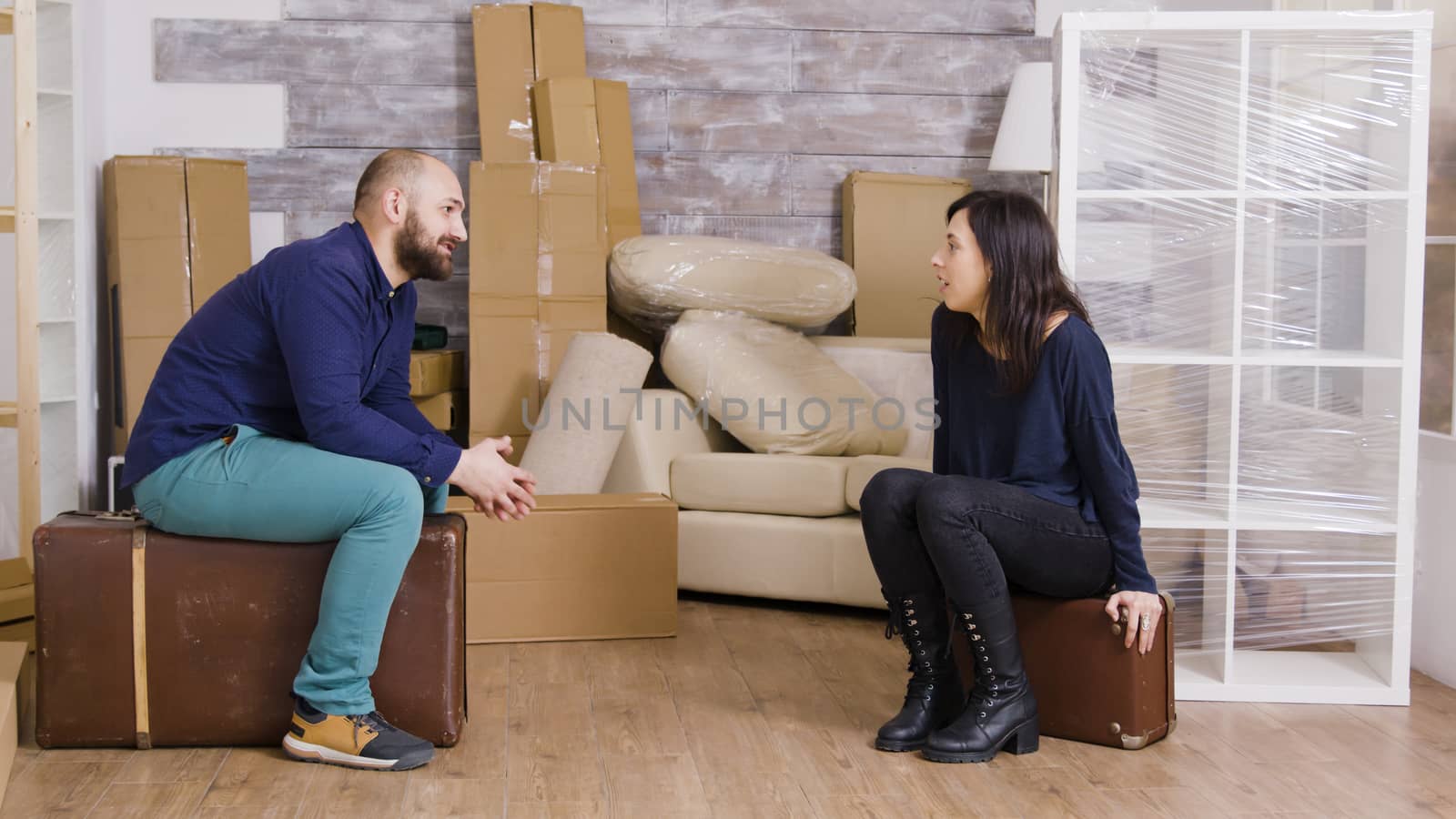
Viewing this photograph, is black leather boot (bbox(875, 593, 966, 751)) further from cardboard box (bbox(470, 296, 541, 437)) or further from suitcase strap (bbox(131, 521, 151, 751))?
cardboard box (bbox(470, 296, 541, 437))

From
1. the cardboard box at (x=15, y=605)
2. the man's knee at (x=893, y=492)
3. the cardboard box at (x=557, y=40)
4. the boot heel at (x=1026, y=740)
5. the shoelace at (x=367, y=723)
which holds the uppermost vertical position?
the cardboard box at (x=557, y=40)

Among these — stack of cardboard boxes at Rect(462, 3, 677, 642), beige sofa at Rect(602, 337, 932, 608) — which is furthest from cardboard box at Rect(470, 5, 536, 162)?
beige sofa at Rect(602, 337, 932, 608)

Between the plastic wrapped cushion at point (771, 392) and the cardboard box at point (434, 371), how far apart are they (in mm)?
675

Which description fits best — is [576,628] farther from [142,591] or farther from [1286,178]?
[1286,178]

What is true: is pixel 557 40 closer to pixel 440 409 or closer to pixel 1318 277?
pixel 440 409

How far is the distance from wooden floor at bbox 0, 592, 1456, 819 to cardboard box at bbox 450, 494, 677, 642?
1.04ft

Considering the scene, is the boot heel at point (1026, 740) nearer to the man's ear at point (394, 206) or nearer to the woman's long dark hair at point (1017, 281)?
the woman's long dark hair at point (1017, 281)

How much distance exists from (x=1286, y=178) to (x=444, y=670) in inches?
74.1

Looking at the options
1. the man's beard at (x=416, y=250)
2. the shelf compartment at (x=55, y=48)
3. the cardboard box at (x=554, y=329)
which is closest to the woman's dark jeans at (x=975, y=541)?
the man's beard at (x=416, y=250)

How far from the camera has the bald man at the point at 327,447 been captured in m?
2.13

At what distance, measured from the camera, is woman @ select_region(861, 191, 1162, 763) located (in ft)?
7.22

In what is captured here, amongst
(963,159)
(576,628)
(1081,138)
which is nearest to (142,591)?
(576,628)

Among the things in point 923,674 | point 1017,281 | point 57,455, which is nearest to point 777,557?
point 923,674

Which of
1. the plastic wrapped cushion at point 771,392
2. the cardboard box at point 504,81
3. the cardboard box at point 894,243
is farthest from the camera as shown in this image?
the cardboard box at point 894,243
